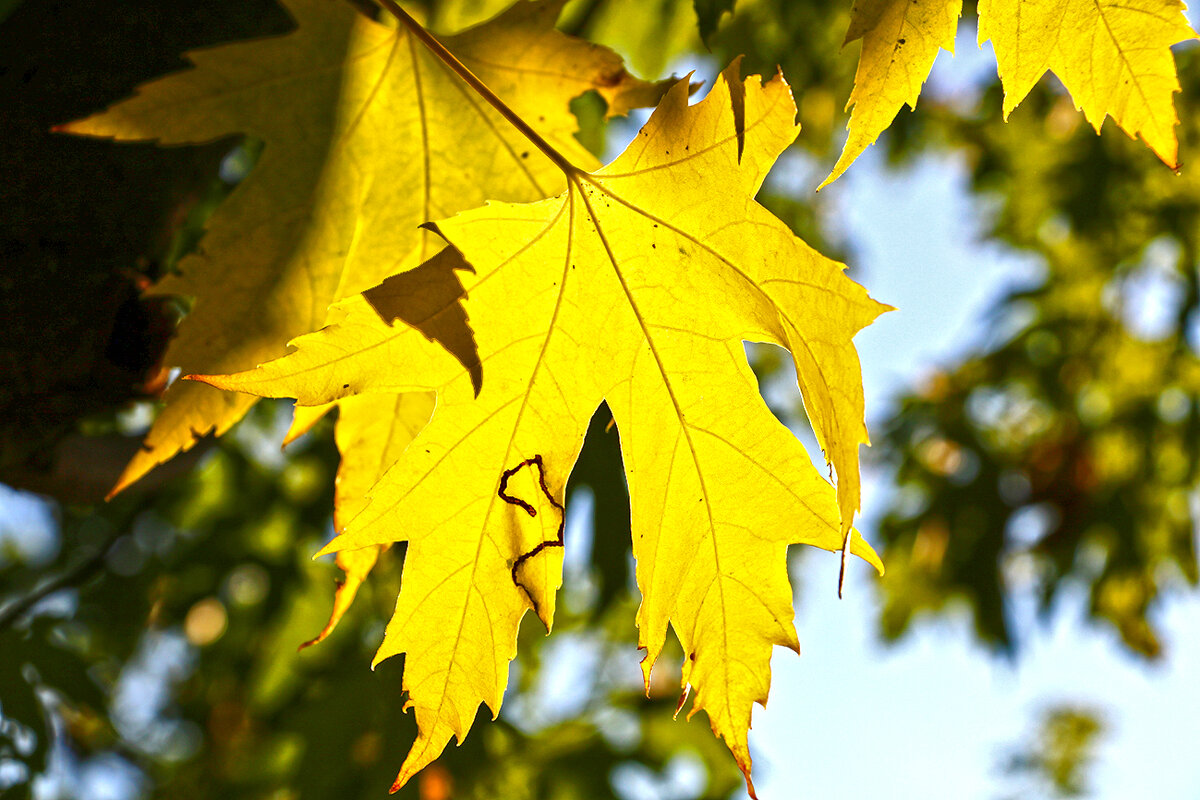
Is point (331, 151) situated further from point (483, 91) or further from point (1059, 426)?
point (1059, 426)

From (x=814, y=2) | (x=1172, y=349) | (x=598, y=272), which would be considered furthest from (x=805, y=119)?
(x=598, y=272)

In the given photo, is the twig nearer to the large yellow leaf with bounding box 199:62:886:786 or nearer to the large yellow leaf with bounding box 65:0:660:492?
the large yellow leaf with bounding box 65:0:660:492

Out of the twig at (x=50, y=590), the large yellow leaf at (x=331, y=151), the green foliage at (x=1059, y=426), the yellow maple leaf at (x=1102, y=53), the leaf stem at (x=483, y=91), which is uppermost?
the green foliage at (x=1059, y=426)

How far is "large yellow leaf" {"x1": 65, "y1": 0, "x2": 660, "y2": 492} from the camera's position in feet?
2.87

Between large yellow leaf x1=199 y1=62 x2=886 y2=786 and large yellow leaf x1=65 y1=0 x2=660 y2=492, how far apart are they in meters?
0.15

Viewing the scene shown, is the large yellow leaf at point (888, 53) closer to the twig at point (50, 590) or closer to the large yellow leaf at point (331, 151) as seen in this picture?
the large yellow leaf at point (331, 151)

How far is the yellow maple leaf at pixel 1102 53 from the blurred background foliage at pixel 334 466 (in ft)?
1.33

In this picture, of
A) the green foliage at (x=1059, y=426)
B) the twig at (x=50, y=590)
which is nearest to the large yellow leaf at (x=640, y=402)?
the twig at (x=50, y=590)

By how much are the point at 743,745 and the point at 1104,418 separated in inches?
123

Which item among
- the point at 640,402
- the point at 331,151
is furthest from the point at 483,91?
the point at 640,402

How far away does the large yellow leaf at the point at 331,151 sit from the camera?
0.87 m

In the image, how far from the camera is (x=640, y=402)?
85 centimetres

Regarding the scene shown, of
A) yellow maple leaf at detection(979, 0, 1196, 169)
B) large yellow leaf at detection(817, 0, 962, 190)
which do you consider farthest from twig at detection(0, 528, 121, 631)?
yellow maple leaf at detection(979, 0, 1196, 169)

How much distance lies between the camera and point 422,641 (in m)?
0.74
